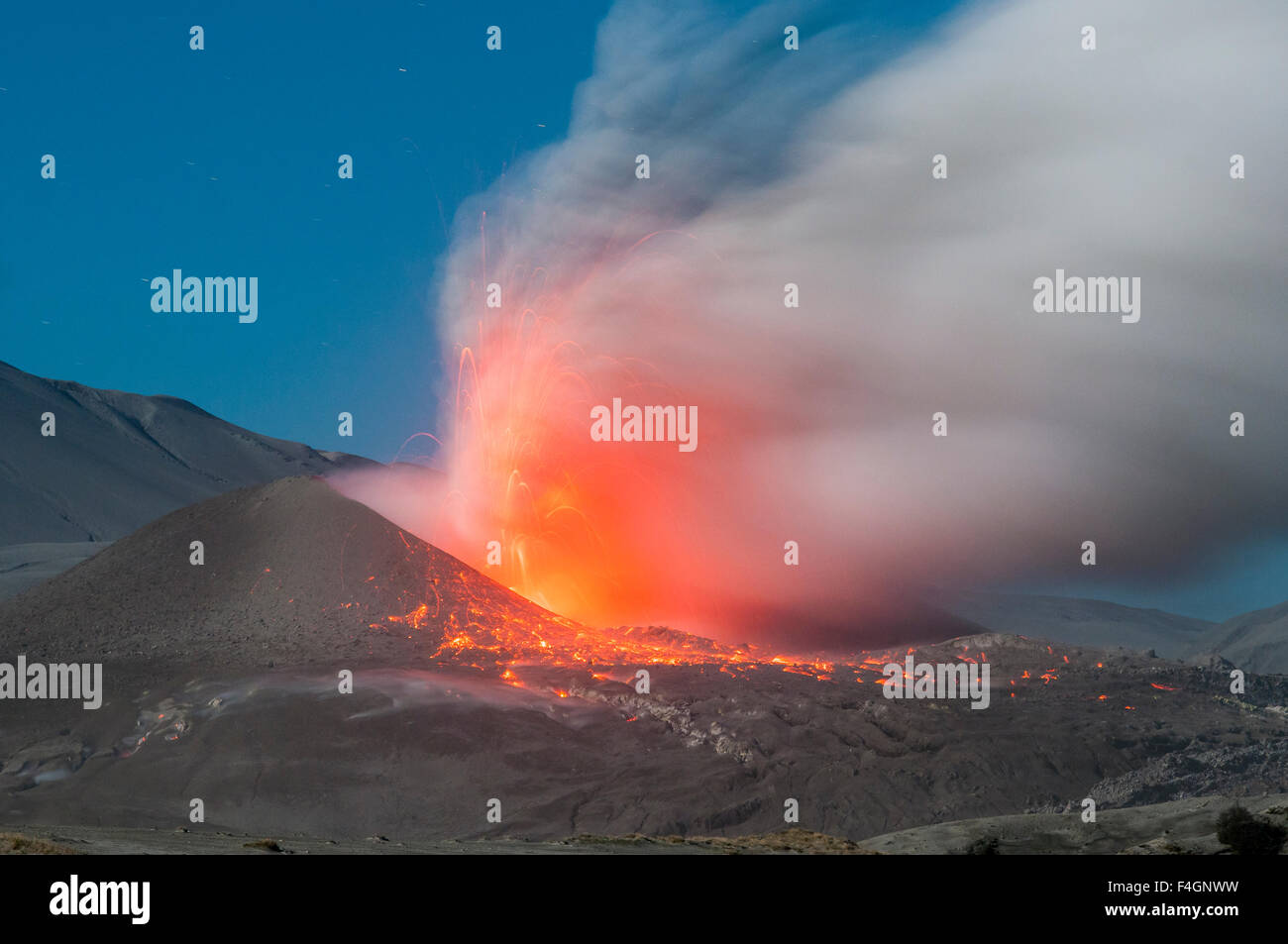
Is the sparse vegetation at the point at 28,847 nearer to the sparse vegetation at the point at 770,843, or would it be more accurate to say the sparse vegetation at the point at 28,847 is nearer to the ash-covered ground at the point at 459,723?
the sparse vegetation at the point at 770,843

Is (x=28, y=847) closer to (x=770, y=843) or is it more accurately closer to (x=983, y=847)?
(x=770, y=843)

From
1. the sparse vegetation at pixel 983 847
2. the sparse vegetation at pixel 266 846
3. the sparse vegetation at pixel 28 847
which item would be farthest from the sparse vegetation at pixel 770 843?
the sparse vegetation at pixel 28 847

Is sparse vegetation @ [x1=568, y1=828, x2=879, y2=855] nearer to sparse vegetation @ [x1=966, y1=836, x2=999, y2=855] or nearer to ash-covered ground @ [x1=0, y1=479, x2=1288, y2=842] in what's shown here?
sparse vegetation @ [x1=966, y1=836, x2=999, y2=855]

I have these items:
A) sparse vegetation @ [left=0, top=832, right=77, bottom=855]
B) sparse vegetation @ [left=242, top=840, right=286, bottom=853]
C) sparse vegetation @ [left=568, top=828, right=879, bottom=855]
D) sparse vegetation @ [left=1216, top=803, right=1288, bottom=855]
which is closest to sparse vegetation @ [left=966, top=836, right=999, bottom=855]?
sparse vegetation @ [left=568, top=828, right=879, bottom=855]

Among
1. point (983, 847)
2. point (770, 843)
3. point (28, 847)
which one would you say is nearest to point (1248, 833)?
point (983, 847)

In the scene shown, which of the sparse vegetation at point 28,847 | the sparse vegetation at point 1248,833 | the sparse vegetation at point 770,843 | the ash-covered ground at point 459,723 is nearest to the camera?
the sparse vegetation at point 28,847

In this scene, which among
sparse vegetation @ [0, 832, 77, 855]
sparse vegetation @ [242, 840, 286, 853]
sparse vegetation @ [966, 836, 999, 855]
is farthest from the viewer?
sparse vegetation @ [966, 836, 999, 855]
